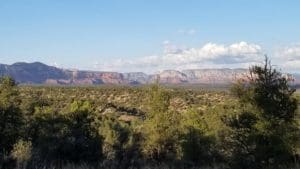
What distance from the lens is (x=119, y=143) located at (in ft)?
89.8

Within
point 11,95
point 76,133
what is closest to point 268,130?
point 76,133

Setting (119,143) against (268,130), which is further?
(119,143)

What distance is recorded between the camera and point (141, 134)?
29062 mm

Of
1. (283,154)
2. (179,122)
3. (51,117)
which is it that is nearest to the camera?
(283,154)

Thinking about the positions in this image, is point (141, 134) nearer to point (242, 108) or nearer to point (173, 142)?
point (173, 142)

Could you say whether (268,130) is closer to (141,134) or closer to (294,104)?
(294,104)

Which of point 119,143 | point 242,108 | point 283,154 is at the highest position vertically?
point 242,108

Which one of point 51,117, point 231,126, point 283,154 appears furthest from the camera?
point 51,117

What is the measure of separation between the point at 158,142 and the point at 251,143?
12.7m

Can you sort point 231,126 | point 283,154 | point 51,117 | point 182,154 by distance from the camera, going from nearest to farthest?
point 283,154 → point 231,126 → point 182,154 → point 51,117

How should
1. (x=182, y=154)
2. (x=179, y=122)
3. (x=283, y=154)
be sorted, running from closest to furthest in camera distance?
(x=283, y=154) < (x=182, y=154) < (x=179, y=122)

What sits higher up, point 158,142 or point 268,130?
point 268,130

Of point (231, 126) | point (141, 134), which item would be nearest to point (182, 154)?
point (141, 134)

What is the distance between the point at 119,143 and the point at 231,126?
12.7m
